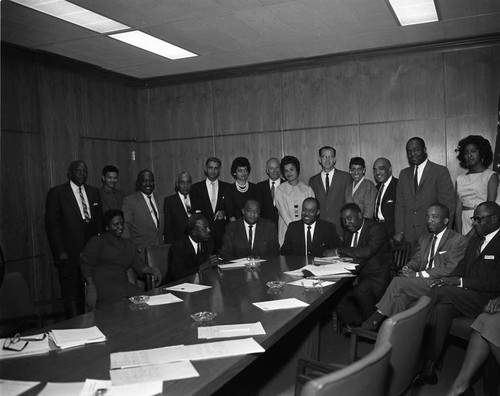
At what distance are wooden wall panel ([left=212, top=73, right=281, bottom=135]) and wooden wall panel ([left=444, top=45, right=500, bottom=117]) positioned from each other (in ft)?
7.71

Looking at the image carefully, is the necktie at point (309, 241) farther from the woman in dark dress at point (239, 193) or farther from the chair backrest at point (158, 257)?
the chair backrest at point (158, 257)

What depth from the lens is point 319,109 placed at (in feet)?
22.6

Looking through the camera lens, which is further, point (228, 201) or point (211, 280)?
point (228, 201)

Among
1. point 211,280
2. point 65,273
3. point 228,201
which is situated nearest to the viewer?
point 211,280

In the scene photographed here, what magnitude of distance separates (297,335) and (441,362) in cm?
115

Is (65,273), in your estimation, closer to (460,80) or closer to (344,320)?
(344,320)

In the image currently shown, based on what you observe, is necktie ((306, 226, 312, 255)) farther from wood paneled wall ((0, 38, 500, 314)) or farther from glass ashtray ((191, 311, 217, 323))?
glass ashtray ((191, 311, 217, 323))

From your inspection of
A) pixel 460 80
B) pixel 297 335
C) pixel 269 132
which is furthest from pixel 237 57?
pixel 297 335

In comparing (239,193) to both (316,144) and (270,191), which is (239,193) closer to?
(270,191)

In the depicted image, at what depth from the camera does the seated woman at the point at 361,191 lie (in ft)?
17.9

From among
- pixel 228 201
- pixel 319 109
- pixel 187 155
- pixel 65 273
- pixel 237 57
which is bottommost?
pixel 65 273

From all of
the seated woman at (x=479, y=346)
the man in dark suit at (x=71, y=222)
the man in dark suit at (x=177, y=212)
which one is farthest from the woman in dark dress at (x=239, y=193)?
the seated woman at (x=479, y=346)

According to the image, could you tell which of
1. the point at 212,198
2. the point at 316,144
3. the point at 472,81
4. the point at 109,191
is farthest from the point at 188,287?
the point at 472,81

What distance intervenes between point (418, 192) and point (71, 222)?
12.6 feet
